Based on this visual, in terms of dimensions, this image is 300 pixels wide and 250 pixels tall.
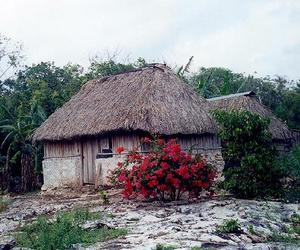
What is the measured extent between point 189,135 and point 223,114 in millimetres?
3349

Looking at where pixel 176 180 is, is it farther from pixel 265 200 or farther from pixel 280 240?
pixel 280 240

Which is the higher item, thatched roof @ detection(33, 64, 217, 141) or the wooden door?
thatched roof @ detection(33, 64, 217, 141)

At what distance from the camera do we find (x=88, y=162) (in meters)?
18.0

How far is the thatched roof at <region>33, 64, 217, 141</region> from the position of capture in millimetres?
16375

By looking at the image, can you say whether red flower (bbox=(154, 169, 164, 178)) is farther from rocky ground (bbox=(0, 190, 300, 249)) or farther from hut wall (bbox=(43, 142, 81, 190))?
hut wall (bbox=(43, 142, 81, 190))

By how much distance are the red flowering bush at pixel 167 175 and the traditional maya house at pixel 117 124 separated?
2.74m

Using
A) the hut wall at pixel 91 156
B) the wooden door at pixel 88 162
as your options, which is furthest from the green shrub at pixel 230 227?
the wooden door at pixel 88 162

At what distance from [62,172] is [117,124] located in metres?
3.38

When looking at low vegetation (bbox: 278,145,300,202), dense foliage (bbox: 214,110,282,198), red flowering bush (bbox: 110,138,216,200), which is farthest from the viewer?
dense foliage (bbox: 214,110,282,198)

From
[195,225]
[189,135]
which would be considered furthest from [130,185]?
[189,135]

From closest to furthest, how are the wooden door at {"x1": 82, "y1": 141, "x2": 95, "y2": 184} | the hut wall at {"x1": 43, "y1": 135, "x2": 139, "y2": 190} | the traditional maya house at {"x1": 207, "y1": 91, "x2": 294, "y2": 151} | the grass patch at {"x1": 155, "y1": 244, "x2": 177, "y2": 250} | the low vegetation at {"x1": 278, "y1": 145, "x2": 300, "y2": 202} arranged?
the grass patch at {"x1": 155, "y1": 244, "x2": 177, "y2": 250} → the low vegetation at {"x1": 278, "y1": 145, "x2": 300, "y2": 202} → the hut wall at {"x1": 43, "y1": 135, "x2": 139, "y2": 190} → the wooden door at {"x1": 82, "y1": 141, "x2": 95, "y2": 184} → the traditional maya house at {"x1": 207, "y1": 91, "x2": 294, "y2": 151}

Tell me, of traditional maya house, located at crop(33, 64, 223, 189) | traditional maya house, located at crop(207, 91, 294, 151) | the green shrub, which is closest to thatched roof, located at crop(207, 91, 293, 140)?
traditional maya house, located at crop(207, 91, 294, 151)

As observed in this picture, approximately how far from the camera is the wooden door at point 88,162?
58.5ft

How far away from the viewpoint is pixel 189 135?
17391 mm
